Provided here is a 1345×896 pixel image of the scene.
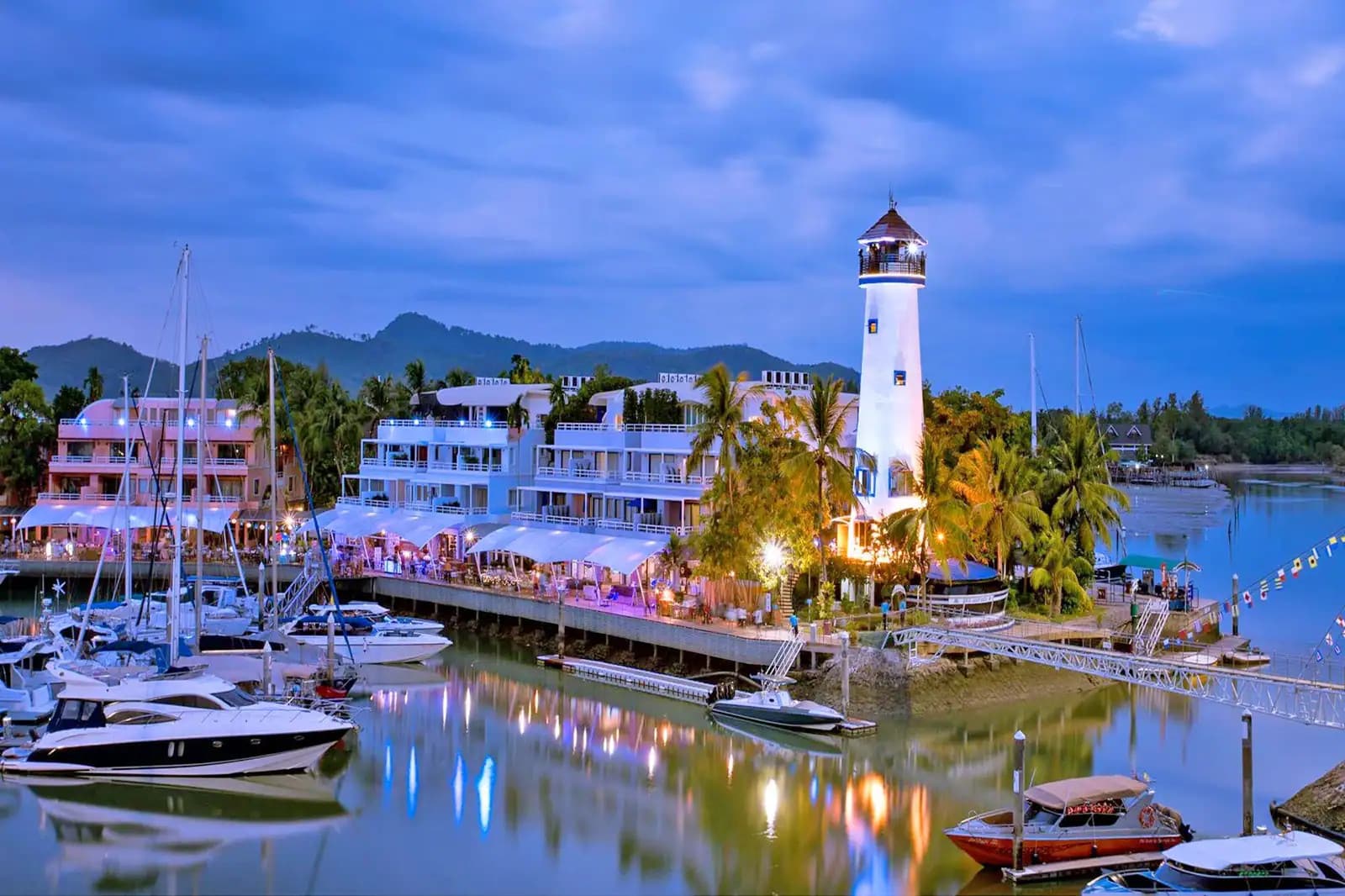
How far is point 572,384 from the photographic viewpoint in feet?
208

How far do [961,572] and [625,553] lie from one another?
1096cm

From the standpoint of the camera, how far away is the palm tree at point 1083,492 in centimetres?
4325

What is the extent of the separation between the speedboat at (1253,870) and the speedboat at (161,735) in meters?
17.4

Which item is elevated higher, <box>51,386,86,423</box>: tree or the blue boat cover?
<box>51,386,86,423</box>: tree

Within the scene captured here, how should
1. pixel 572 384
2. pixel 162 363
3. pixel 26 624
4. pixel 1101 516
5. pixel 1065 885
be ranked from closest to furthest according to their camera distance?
pixel 1065 885 → pixel 1101 516 → pixel 26 624 → pixel 572 384 → pixel 162 363

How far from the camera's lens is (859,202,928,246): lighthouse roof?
4403cm

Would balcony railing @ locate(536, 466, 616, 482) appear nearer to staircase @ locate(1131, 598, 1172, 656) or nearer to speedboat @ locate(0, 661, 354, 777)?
staircase @ locate(1131, 598, 1172, 656)

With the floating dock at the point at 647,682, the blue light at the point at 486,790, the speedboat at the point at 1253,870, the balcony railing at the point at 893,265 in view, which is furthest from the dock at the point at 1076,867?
the balcony railing at the point at 893,265

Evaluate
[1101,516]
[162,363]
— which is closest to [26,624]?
[1101,516]

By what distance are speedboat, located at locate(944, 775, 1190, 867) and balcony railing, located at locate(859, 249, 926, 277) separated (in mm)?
23485

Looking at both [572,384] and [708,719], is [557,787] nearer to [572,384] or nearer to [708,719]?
[708,719]

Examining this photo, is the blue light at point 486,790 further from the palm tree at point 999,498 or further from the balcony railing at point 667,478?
the palm tree at point 999,498

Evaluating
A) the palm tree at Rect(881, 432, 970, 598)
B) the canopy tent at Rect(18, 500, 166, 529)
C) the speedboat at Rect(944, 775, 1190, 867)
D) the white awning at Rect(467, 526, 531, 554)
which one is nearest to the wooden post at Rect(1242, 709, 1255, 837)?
the speedboat at Rect(944, 775, 1190, 867)

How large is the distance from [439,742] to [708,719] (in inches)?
277
